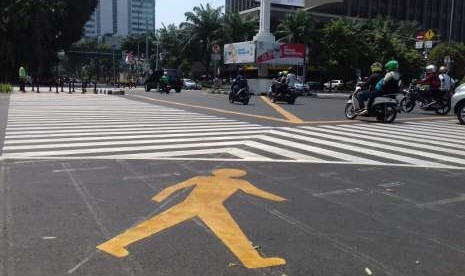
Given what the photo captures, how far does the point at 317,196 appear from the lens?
6.82 metres

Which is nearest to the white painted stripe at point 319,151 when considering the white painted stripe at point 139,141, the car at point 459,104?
the white painted stripe at point 139,141

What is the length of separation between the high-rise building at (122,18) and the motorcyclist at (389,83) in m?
70.7

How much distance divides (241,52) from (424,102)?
83.4 ft

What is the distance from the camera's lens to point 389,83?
16.6 m

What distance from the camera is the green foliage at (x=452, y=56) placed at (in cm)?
5344

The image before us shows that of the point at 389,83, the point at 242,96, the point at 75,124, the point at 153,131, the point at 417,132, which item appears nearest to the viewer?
the point at 153,131

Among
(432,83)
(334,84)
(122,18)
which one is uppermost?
(122,18)

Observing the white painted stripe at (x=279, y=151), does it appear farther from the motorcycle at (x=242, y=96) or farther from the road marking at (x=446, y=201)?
the motorcycle at (x=242, y=96)

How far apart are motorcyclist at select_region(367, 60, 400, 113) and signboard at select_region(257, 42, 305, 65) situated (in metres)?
27.6

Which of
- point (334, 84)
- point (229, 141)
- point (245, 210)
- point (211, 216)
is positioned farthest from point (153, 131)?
point (334, 84)

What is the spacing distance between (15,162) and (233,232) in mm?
4799

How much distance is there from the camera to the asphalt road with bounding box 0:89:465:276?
4.49 metres

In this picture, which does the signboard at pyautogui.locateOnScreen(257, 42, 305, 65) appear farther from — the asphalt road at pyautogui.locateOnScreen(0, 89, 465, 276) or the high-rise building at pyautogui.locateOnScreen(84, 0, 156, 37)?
the high-rise building at pyautogui.locateOnScreen(84, 0, 156, 37)

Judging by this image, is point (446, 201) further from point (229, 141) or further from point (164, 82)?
point (164, 82)
